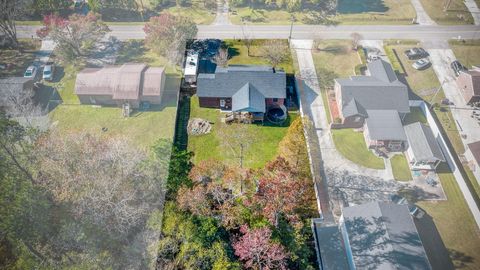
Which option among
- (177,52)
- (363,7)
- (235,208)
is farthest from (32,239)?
(363,7)

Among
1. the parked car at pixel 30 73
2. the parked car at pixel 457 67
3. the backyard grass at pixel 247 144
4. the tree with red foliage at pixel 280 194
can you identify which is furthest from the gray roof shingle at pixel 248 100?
the parked car at pixel 457 67

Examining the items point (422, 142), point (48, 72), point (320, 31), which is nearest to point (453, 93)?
point (422, 142)

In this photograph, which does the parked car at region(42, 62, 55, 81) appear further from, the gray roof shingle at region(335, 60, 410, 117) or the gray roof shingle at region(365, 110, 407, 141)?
the gray roof shingle at region(365, 110, 407, 141)

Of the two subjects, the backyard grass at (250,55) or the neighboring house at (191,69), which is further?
the backyard grass at (250,55)

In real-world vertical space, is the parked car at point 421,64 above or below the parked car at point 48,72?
above

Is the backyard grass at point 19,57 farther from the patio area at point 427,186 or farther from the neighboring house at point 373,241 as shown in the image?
the patio area at point 427,186

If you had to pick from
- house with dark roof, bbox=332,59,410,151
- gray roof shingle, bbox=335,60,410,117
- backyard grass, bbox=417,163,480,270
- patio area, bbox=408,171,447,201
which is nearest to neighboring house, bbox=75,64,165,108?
house with dark roof, bbox=332,59,410,151

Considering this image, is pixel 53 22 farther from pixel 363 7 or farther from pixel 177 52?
pixel 363 7

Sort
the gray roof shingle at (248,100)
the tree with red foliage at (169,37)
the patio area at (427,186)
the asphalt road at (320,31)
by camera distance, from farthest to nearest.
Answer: the asphalt road at (320,31) < the tree with red foliage at (169,37) < the gray roof shingle at (248,100) < the patio area at (427,186)
